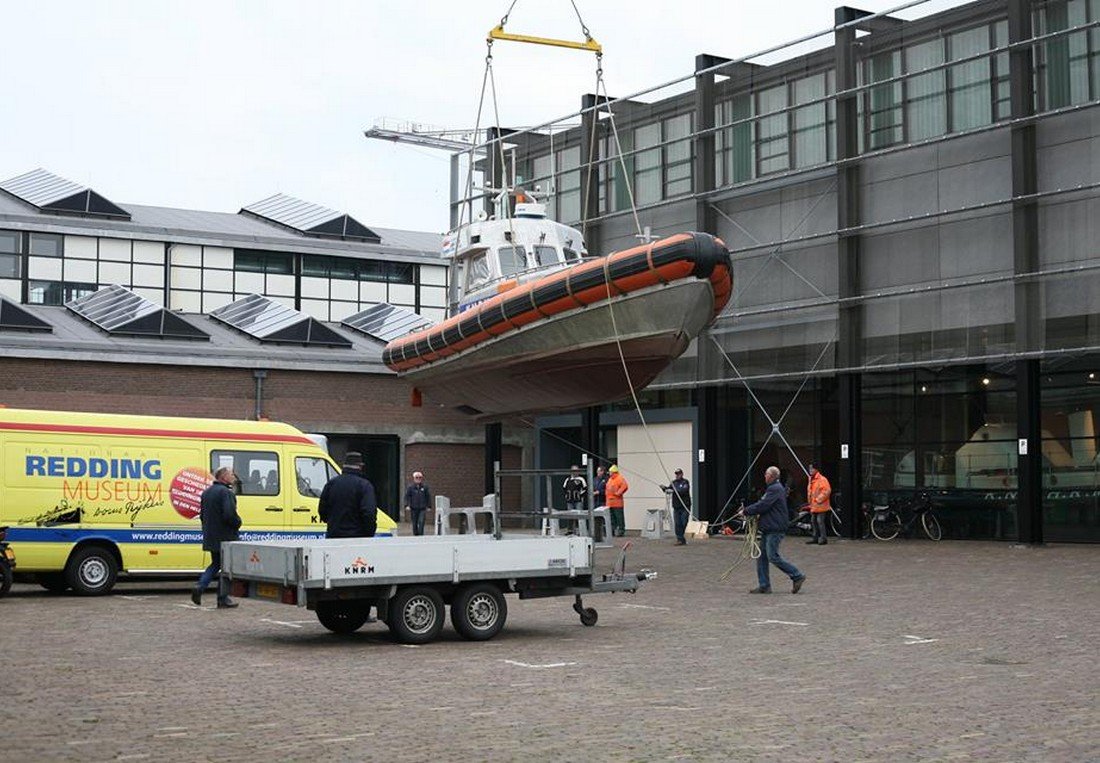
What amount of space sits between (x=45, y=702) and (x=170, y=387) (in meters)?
28.7

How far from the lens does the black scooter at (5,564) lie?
17.0 meters

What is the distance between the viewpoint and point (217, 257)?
47.2 meters

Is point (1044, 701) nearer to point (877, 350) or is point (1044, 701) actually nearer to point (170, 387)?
point (877, 350)

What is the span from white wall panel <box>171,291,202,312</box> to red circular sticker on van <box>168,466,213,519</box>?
2823cm

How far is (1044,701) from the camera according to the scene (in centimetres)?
930

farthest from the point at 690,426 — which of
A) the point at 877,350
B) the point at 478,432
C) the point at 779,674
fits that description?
the point at 779,674

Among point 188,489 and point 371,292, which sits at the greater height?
point 371,292

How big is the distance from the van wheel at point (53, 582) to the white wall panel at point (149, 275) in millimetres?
28497

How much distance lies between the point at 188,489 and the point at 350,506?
211 inches

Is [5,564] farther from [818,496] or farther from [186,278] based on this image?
[186,278]

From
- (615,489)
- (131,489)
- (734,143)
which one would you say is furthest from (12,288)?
(131,489)

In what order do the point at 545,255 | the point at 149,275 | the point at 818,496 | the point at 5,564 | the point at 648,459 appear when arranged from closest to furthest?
the point at 5,564 → the point at 545,255 → the point at 818,496 → the point at 648,459 → the point at 149,275

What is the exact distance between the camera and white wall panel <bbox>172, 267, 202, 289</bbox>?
46.4 metres

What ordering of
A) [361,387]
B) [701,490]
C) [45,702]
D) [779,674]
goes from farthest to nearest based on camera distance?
[361,387] < [701,490] < [779,674] < [45,702]
